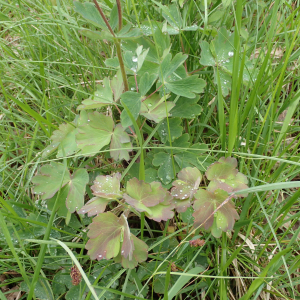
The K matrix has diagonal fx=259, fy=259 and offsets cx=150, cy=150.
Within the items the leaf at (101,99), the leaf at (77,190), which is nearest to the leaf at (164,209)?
the leaf at (77,190)

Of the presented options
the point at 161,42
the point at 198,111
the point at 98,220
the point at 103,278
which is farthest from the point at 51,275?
the point at 161,42

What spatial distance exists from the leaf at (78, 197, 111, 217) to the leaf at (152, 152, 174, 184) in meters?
0.37

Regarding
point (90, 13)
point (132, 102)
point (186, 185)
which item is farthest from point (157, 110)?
point (90, 13)

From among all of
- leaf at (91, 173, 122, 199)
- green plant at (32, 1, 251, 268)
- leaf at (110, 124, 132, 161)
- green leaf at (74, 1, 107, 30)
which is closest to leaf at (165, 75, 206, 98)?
green plant at (32, 1, 251, 268)

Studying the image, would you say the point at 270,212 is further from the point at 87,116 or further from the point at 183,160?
the point at 87,116

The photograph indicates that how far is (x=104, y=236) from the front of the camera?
3.58 feet

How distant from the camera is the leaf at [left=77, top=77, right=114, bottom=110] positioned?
1.39m

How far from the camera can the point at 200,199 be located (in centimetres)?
111

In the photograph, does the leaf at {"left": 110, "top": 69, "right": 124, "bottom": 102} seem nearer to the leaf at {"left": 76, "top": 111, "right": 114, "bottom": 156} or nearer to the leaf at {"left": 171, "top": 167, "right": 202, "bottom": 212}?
the leaf at {"left": 76, "top": 111, "right": 114, "bottom": 156}

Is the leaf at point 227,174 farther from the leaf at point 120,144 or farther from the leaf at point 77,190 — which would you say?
the leaf at point 77,190

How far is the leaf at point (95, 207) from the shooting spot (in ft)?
3.73

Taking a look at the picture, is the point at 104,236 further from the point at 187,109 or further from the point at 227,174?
the point at 187,109

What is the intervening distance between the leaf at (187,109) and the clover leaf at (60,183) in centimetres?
62

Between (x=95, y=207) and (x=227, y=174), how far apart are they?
62 cm
